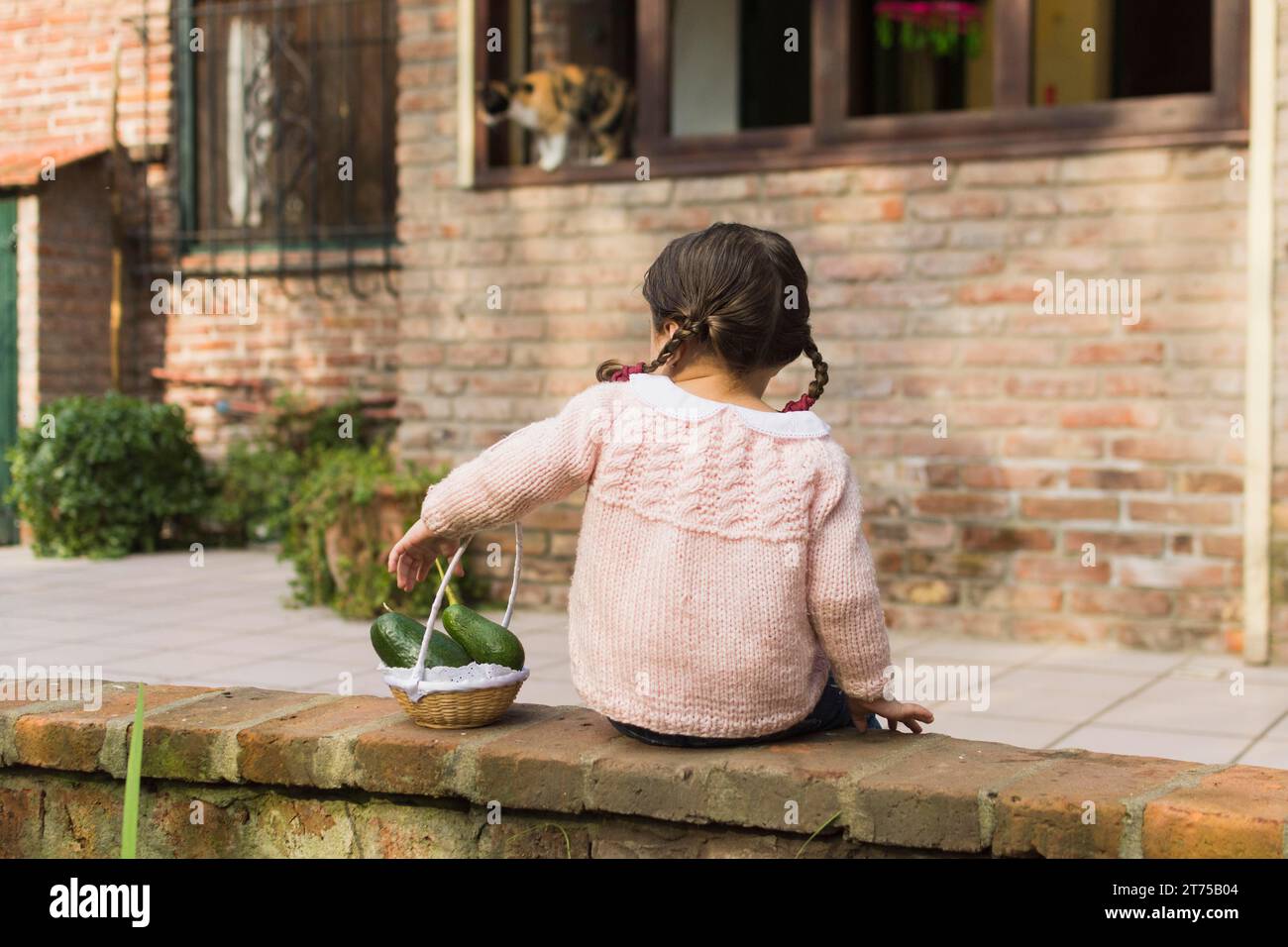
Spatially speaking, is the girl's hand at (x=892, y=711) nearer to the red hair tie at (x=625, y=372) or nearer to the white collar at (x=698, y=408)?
the white collar at (x=698, y=408)

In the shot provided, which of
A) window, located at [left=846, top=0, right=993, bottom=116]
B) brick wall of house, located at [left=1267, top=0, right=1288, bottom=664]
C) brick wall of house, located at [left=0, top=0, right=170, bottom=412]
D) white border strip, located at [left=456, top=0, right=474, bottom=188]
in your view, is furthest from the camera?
brick wall of house, located at [left=0, top=0, right=170, bottom=412]

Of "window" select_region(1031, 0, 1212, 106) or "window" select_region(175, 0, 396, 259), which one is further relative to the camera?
"window" select_region(175, 0, 396, 259)

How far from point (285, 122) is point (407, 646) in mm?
7804

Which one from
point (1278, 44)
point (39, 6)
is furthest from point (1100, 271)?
point (39, 6)

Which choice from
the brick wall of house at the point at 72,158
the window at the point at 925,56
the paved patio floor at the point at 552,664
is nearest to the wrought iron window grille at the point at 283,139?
the brick wall of house at the point at 72,158

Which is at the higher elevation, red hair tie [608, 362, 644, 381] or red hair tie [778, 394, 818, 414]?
red hair tie [608, 362, 644, 381]

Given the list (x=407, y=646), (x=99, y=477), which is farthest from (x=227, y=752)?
(x=99, y=477)

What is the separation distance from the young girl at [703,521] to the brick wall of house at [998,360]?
3.70 m

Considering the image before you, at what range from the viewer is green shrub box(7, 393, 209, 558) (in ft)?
29.3

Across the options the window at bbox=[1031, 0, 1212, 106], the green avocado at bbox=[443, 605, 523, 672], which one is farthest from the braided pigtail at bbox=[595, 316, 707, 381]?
the window at bbox=[1031, 0, 1212, 106]

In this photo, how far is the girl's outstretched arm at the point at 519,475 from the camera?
2438 millimetres

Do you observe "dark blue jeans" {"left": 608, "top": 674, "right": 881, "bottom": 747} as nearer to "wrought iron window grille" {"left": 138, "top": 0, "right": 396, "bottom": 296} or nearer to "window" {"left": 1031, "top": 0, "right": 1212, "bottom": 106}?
"window" {"left": 1031, "top": 0, "right": 1212, "bottom": 106}

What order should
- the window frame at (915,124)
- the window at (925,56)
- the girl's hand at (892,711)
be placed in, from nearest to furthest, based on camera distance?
the girl's hand at (892,711) < the window frame at (915,124) < the window at (925,56)

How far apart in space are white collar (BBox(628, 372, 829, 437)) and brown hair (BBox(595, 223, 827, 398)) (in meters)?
0.04
